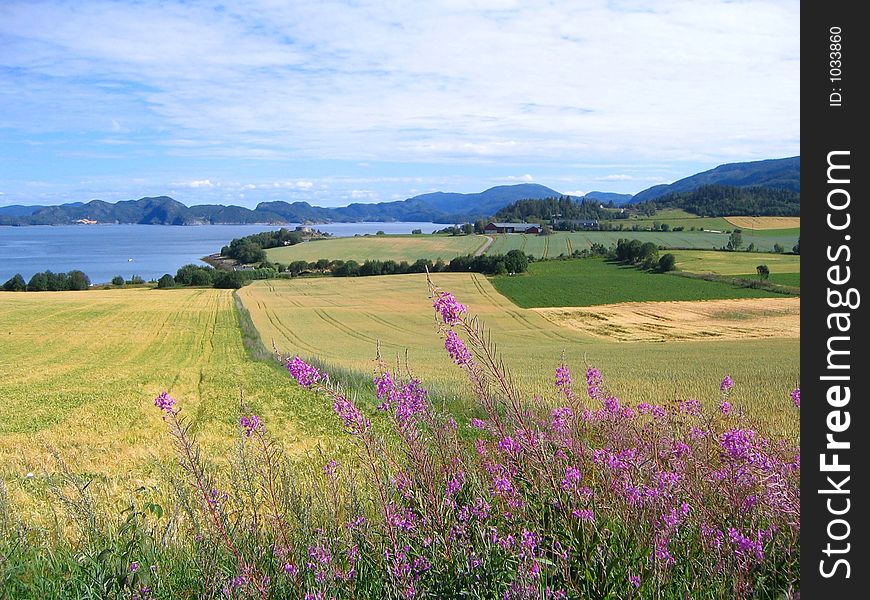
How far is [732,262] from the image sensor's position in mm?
73062

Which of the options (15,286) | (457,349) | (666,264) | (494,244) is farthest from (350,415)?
(494,244)

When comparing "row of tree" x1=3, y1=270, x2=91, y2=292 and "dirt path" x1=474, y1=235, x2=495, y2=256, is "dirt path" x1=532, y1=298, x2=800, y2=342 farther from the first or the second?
"row of tree" x1=3, y1=270, x2=91, y2=292

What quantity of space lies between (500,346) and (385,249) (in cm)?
6156

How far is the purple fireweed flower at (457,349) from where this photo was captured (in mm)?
2688

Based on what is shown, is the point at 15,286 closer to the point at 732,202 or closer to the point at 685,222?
the point at 685,222

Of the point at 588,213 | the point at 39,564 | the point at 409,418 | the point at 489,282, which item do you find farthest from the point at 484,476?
the point at 588,213

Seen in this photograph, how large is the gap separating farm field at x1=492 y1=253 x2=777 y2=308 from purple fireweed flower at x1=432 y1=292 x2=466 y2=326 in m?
51.9

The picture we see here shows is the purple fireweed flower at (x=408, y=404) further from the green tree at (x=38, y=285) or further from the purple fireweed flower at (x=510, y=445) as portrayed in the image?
the green tree at (x=38, y=285)

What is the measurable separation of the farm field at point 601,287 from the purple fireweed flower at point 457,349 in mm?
51647

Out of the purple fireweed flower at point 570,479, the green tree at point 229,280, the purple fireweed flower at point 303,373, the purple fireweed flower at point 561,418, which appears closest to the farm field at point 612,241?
the green tree at point 229,280

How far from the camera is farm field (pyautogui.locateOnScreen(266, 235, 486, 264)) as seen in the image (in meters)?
89.4

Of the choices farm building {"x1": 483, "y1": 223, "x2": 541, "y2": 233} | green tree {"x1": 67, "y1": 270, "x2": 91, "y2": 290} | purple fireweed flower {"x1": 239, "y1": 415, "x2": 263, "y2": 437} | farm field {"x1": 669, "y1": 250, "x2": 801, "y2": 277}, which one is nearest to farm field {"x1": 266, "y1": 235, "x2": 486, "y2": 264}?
farm building {"x1": 483, "y1": 223, "x2": 541, "y2": 233}

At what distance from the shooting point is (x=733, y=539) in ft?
8.36
